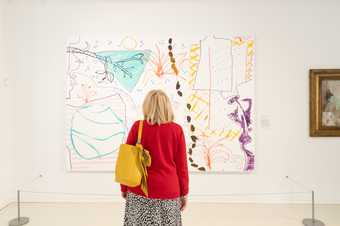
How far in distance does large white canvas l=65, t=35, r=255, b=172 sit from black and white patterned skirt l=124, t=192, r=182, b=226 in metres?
1.55

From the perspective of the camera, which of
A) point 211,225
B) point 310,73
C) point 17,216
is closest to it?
point 211,225

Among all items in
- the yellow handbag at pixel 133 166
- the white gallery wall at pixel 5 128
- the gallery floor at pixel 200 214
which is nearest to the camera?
the yellow handbag at pixel 133 166

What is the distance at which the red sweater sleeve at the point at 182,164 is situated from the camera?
2.07 m

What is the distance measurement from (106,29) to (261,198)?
2.68 metres

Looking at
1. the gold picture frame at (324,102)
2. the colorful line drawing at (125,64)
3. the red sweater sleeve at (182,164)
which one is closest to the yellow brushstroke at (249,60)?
the gold picture frame at (324,102)

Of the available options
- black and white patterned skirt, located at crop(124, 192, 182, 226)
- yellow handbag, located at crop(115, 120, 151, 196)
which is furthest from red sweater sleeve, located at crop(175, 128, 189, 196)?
yellow handbag, located at crop(115, 120, 151, 196)

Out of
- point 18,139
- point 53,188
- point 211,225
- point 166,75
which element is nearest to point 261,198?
point 211,225

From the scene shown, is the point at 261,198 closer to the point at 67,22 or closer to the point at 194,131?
the point at 194,131

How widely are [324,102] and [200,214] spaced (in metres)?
1.90

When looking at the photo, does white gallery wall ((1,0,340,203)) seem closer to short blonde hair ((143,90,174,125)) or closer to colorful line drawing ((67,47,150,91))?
colorful line drawing ((67,47,150,91))

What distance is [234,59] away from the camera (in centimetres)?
354

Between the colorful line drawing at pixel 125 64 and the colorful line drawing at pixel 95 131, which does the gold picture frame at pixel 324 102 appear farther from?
the colorful line drawing at pixel 95 131

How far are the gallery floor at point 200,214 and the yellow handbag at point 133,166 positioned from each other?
122cm

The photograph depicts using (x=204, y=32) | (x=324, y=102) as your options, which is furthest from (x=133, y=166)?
(x=324, y=102)
